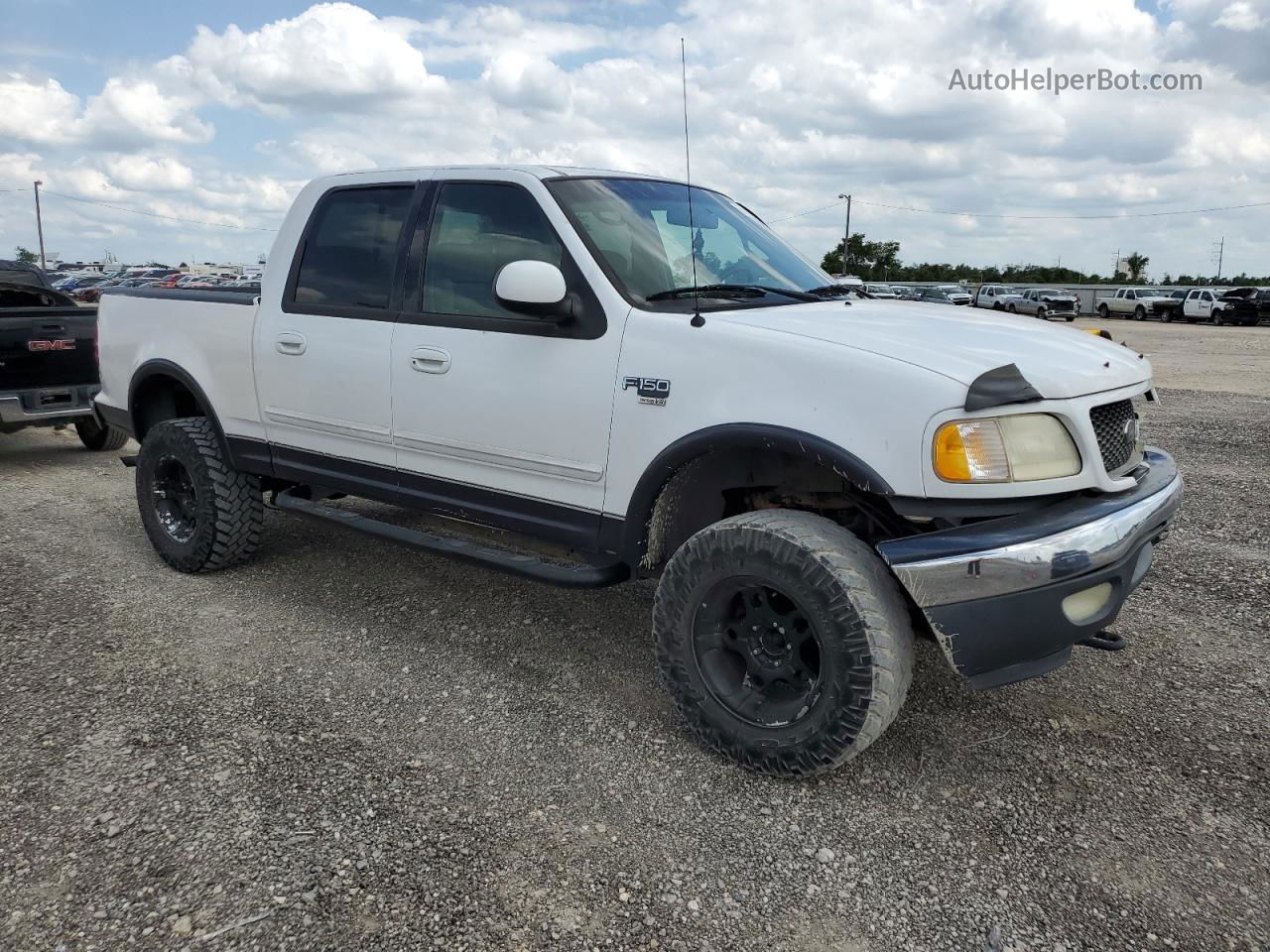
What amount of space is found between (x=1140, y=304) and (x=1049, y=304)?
496 centimetres

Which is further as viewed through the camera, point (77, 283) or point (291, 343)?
point (77, 283)

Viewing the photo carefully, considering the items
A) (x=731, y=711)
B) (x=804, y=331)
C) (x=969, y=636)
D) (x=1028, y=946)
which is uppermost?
(x=804, y=331)

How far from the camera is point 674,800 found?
300 cm

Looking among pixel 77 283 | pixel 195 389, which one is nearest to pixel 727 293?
pixel 195 389

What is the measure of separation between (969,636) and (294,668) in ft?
8.80

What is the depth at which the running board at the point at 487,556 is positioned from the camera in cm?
354

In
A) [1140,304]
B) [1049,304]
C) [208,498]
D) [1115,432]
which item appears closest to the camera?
[1115,432]

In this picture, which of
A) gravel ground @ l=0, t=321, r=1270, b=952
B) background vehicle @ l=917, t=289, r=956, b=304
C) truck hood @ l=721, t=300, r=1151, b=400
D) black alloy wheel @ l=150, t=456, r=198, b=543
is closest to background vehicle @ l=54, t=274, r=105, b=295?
background vehicle @ l=917, t=289, r=956, b=304

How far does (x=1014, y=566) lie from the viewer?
2.64 meters

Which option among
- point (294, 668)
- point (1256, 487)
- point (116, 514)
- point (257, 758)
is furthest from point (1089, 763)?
point (116, 514)

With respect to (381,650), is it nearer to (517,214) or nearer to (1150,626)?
(517,214)

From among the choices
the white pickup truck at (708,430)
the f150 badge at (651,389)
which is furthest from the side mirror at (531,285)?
the f150 badge at (651,389)

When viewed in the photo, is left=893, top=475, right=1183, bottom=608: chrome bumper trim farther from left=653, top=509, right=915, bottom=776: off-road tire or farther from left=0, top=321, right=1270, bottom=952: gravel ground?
left=0, top=321, right=1270, bottom=952: gravel ground

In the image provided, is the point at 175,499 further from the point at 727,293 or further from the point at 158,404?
the point at 727,293
